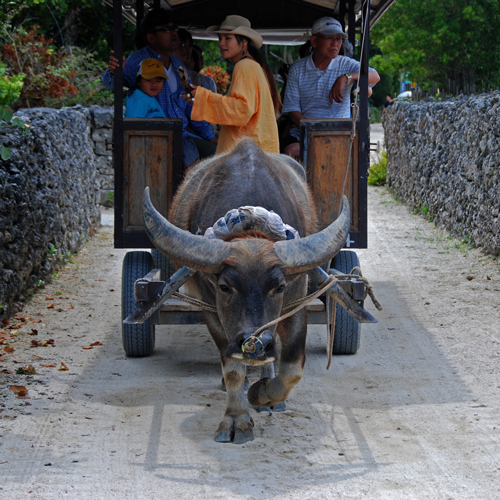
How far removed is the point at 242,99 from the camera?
202 inches

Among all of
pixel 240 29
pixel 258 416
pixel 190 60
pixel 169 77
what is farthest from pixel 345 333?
pixel 190 60

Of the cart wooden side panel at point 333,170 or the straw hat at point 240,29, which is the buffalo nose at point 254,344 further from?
the straw hat at point 240,29

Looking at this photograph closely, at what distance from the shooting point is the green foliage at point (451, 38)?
1756cm

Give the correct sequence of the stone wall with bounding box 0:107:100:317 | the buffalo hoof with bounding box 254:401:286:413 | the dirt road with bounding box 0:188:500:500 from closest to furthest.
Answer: the dirt road with bounding box 0:188:500:500, the buffalo hoof with bounding box 254:401:286:413, the stone wall with bounding box 0:107:100:317

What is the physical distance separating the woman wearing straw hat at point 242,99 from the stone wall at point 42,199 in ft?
7.26

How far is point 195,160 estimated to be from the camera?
5.87 meters

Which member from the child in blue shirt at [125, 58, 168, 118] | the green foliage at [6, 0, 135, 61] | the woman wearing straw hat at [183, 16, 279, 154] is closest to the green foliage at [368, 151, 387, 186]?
the green foliage at [6, 0, 135, 61]

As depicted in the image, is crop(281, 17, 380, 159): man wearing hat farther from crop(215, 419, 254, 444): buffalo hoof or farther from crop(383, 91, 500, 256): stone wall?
crop(383, 91, 500, 256): stone wall

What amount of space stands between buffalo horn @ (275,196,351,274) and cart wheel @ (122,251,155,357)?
1982mm

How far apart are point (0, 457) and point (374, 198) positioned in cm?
1276

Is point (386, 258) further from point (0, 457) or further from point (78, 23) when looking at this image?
point (78, 23)

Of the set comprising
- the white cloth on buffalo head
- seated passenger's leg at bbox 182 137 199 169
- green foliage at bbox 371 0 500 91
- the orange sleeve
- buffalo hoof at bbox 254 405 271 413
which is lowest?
buffalo hoof at bbox 254 405 271 413

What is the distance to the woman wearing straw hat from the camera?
16.9ft

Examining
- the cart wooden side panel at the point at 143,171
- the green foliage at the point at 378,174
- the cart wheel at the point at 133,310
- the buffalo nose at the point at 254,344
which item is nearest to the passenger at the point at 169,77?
the cart wooden side panel at the point at 143,171
